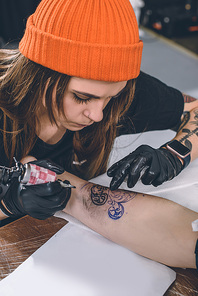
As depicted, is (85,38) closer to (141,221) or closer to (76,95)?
(76,95)

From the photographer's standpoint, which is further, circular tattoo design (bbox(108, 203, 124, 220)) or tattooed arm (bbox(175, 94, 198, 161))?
tattooed arm (bbox(175, 94, 198, 161))

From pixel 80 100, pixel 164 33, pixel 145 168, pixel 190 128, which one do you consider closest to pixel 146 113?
pixel 190 128

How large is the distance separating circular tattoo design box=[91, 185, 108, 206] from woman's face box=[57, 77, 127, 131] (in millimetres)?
204

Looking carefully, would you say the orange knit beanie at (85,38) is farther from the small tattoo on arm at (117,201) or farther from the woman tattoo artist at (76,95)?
the small tattoo on arm at (117,201)

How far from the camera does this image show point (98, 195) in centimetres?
99

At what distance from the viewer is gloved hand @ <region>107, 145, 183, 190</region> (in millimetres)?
923

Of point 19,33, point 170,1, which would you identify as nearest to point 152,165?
point 19,33

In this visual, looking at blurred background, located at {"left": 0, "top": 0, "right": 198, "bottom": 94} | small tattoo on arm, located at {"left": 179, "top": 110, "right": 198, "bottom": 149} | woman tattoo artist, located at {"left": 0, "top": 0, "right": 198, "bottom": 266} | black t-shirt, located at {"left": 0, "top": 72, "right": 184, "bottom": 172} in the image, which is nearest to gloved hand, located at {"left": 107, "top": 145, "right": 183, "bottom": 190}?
woman tattoo artist, located at {"left": 0, "top": 0, "right": 198, "bottom": 266}

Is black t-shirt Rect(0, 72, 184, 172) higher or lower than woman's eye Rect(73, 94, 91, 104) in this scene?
lower

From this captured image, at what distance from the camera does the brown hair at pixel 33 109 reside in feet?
2.91

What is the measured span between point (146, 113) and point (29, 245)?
645 mm

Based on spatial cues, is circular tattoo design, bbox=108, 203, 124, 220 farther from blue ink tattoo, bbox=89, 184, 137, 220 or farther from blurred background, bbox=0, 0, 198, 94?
blurred background, bbox=0, 0, 198, 94

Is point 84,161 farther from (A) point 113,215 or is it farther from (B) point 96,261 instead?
(B) point 96,261

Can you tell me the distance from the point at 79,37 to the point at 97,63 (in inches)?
2.9
